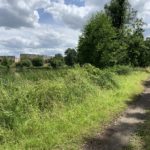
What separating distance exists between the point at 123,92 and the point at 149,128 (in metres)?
8.03

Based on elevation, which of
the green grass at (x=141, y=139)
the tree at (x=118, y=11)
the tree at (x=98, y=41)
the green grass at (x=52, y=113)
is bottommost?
the green grass at (x=141, y=139)

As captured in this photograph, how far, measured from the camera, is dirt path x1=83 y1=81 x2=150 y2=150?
10559 millimetres

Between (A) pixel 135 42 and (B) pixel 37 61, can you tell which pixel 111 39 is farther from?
(B) pixel 37 61

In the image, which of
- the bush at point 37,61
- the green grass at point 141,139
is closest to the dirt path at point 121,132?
the green grass at point 141,139

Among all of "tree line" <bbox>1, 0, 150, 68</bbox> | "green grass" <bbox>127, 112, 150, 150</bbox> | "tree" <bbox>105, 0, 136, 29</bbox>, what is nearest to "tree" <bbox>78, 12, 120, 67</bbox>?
"tree line" <bbox>1, 0, 150, 68</bbox>

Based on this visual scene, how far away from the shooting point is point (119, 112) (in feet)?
51.8

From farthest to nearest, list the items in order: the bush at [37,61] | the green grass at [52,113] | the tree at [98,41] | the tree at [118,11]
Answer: the bush at [37,61]
the tree at [118,11]
the tree at [98,41]
the green grass at [52,113]

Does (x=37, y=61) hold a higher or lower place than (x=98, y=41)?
lower

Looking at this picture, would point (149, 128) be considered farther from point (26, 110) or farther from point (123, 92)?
point (123, 92)

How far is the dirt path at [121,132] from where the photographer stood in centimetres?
1056

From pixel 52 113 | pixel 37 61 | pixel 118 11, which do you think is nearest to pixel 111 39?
pixel 118 11

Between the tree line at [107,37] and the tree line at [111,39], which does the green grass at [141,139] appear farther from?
the tree line at [107,37]

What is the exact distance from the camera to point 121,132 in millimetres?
12297

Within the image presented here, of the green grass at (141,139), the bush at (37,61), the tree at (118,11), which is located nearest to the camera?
the green grass at (141,139)
